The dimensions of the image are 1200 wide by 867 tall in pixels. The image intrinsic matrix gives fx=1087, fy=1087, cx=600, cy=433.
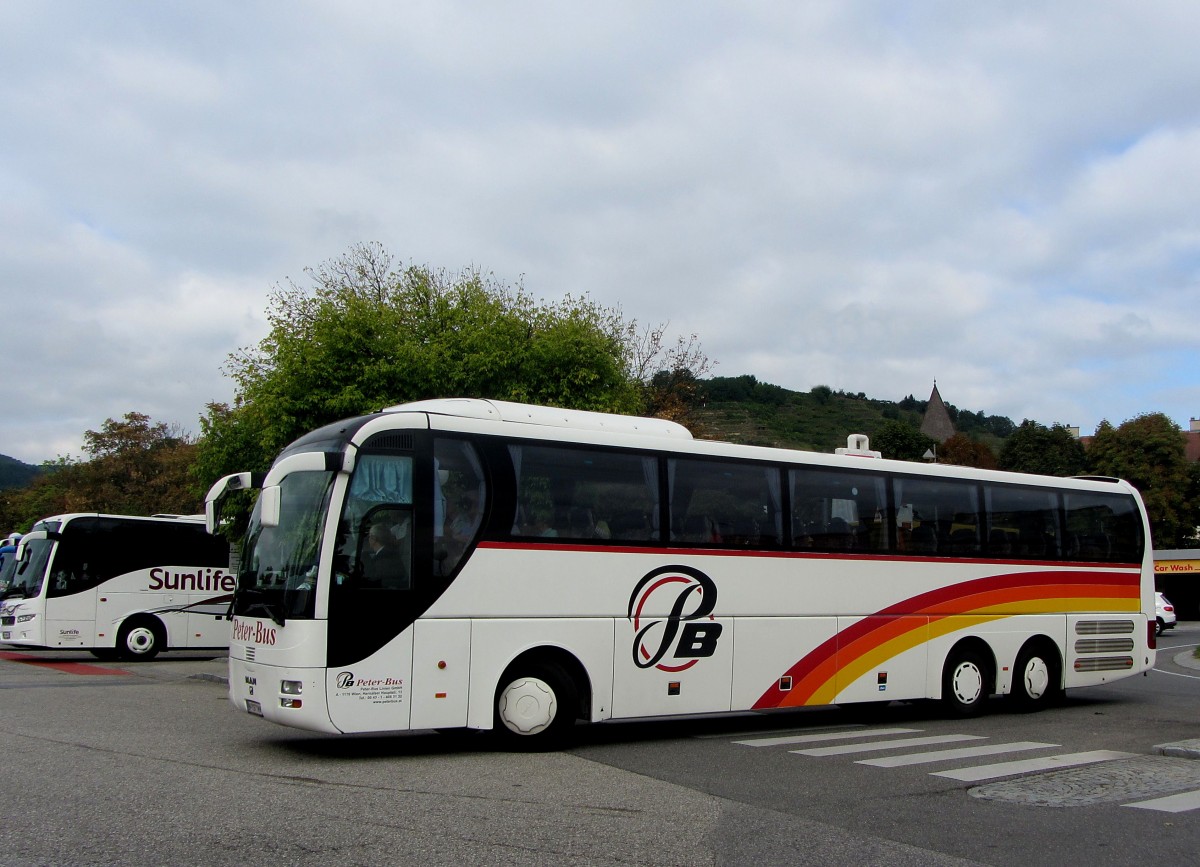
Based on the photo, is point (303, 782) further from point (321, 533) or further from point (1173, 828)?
point (1173, 828)

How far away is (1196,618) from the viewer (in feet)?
202

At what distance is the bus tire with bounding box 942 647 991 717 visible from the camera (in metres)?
14.6

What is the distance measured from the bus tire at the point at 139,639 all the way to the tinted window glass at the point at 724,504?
17259 millimetres

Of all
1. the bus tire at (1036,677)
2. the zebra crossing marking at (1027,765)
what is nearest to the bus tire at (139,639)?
the bus tire at (1036,677)

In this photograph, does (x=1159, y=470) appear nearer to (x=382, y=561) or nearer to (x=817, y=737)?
(x=817, y=737)

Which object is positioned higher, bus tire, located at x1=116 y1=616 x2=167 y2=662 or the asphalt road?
bus tire, located at x1=116 y1=616 x2=167 y2=662

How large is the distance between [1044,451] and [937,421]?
46706mm

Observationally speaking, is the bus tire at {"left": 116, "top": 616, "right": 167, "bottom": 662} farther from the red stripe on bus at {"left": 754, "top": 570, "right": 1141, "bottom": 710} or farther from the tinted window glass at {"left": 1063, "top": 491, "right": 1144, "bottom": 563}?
the tinted window glass at {"left": 1063, "top": 491, "right": 1144, "bottom": 563}

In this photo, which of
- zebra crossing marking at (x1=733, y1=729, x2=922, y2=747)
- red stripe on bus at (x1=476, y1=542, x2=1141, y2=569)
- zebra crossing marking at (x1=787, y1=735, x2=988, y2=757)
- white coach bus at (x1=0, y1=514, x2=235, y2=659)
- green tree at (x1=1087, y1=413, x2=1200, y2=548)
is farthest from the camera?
green tree at (x1=1087, y1=413, x2=1200, y2=548)

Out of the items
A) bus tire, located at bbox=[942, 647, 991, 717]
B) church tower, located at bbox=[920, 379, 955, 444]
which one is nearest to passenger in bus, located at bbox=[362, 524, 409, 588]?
bus tire, located at bbox=[942, 647, 991, 717]

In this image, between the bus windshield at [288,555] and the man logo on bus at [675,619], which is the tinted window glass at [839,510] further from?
the bus windshield at [288,555]

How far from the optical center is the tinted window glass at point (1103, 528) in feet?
53.2

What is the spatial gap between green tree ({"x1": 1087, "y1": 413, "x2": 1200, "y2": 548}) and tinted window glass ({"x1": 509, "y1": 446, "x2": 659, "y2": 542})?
6493 centimetres

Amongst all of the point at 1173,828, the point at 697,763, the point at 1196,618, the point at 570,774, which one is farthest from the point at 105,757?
the point at 1196,618
